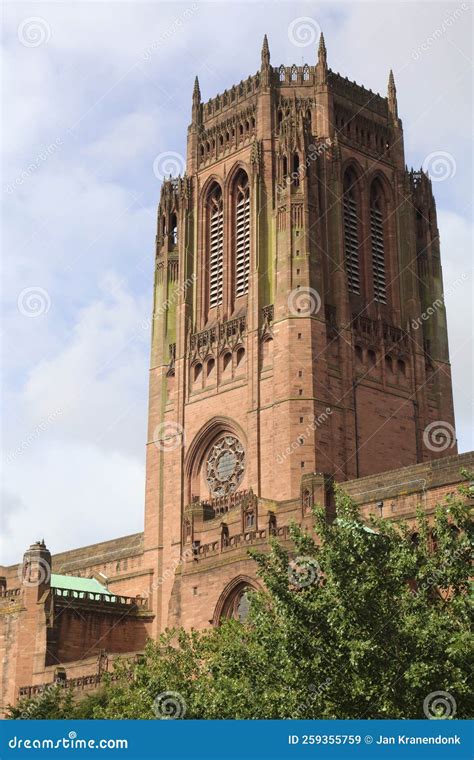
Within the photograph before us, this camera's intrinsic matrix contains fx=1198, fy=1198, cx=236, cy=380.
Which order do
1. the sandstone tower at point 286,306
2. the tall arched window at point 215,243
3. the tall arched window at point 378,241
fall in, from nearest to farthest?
the sandstone tower at point 286,306 → the tall arched window at point 378,241 → the tall arched window at point 215,243

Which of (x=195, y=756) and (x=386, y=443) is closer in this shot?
(x=195, y=756)

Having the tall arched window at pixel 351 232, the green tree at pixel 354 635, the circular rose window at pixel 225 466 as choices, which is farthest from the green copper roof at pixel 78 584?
the green tree at pixel 354 635

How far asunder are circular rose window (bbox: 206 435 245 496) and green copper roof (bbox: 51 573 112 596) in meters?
9.29

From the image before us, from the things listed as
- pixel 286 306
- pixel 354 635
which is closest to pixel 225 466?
pixel 286 306

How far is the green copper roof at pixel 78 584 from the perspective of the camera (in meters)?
70.6

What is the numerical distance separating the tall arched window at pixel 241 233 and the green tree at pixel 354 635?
46.4 m

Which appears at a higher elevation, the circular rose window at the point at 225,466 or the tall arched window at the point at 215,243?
the tall arched window at the point at 215,243

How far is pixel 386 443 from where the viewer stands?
73438 mm

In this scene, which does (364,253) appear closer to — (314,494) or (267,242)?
(267,242)

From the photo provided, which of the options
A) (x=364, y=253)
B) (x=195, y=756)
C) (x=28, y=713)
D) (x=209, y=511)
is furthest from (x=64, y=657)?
(x=195, y=756)

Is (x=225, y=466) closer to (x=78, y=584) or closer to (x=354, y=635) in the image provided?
(x=78, y=584)

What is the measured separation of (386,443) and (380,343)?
22.6ft

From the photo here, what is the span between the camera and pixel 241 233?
80250 mm

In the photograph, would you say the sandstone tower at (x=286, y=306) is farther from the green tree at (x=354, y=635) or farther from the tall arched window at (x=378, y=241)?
the green tree at (x=354, y=635)
